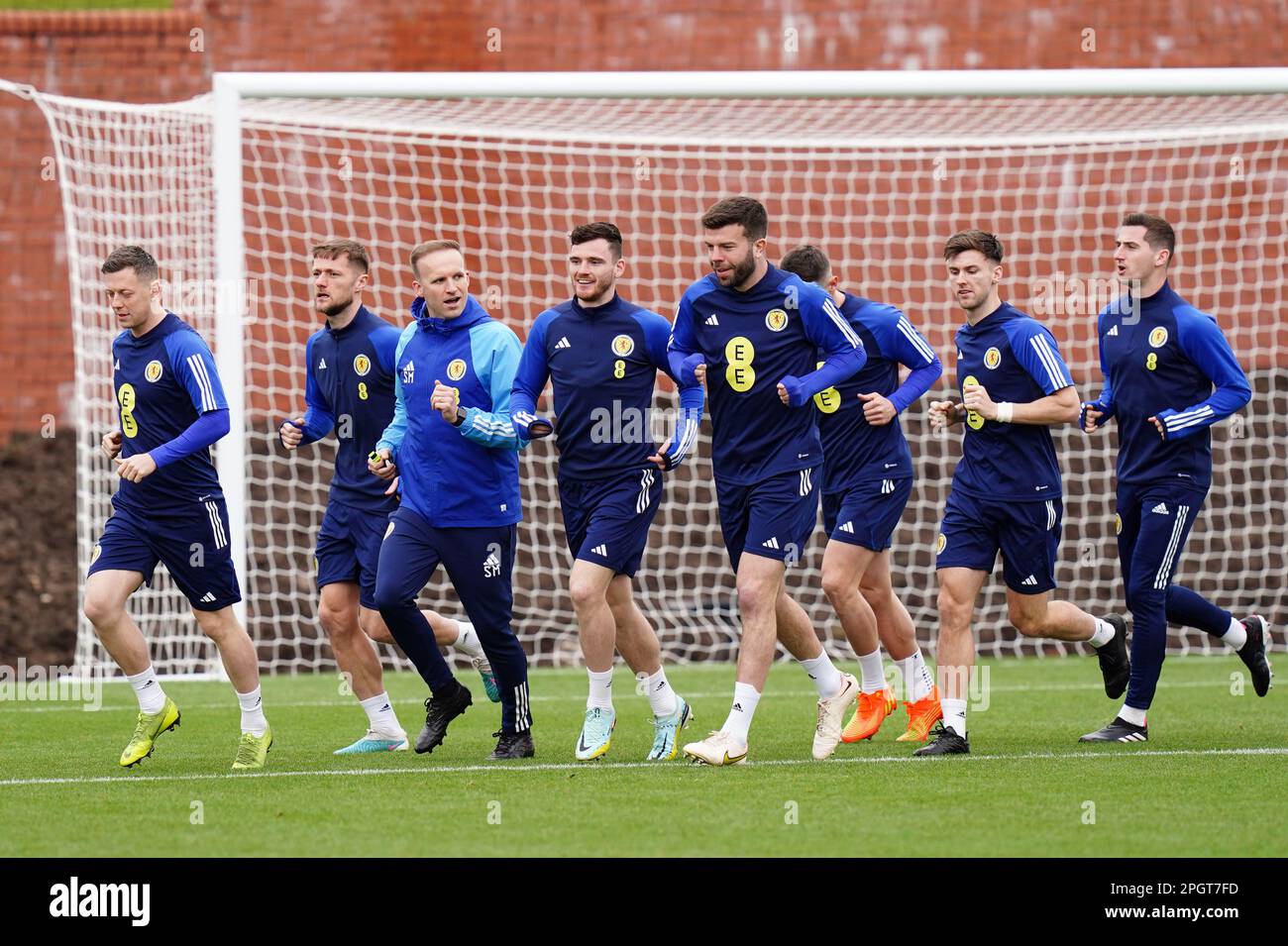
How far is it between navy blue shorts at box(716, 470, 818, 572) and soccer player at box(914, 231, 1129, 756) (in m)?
0.79

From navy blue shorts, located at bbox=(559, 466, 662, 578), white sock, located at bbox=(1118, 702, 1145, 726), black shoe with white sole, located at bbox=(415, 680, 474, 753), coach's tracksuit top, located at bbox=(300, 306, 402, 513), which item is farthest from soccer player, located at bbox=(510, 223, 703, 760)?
white sock, located at bbox=(1118, 702, 1145, 726)

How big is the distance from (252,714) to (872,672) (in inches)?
120

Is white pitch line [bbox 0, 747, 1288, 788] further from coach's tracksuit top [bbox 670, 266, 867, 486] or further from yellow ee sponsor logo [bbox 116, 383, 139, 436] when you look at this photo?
yellow ee sponsor logo [bbox 116, 383, 139, 436]

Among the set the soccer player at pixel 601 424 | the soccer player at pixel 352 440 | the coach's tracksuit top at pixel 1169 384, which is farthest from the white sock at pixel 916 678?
the soccer player at pixel 352 440

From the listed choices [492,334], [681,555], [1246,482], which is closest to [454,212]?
[681,555]

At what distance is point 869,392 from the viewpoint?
8711 mm

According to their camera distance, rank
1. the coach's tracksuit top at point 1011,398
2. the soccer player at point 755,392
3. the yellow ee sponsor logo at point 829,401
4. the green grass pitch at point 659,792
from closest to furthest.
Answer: the green grass pitch at point 659,792, the soccer player at point 755,392, the coach's tracksuit top at point 1011,398, the yellow ee sponsor logo at point 829,401

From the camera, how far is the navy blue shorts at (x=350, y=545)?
8297 mm

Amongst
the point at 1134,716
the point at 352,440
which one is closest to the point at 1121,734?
the point at 1134,716

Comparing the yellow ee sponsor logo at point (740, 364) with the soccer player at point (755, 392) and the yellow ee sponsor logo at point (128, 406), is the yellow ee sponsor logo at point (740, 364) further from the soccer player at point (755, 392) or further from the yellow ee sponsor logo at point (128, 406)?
the yellow ee sponsor logo at point (128, 406)

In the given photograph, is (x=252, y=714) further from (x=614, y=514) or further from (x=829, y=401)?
(x=829, y=401)

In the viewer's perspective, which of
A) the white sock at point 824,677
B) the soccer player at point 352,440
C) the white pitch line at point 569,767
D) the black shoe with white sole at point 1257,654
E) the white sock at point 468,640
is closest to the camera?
the white pitch line at point 569,767

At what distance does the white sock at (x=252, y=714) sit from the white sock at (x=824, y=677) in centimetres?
247

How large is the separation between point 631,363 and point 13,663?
7.58 metres
